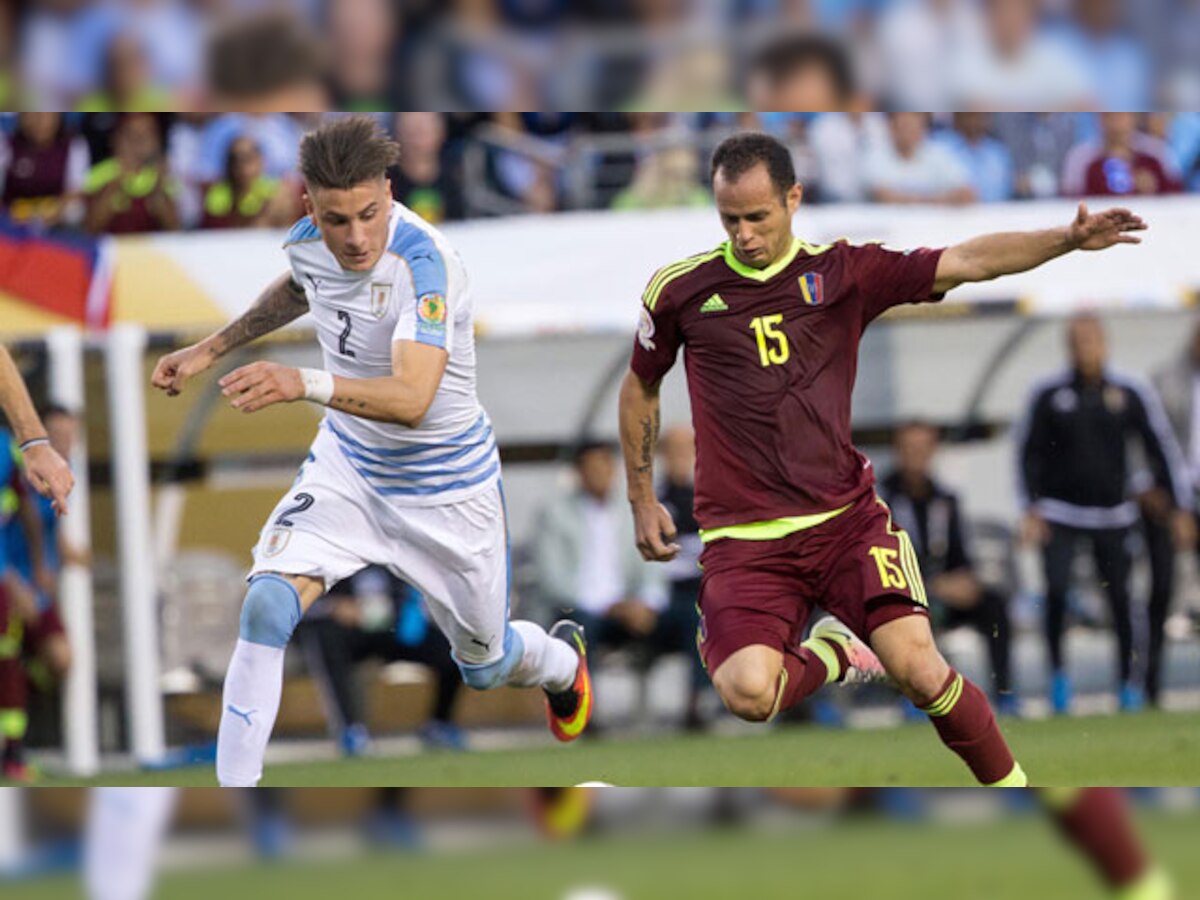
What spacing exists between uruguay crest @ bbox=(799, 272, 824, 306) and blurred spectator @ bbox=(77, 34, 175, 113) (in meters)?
2.97

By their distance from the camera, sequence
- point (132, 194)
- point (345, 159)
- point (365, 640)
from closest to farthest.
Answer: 1. point (345, 159)
2. point (132, 194)
3. point (365, 640)

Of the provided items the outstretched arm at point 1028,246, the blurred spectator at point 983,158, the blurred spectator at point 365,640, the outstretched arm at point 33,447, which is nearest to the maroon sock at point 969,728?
the outstretched arm at point 1028,246

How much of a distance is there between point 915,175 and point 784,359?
2.33 meters

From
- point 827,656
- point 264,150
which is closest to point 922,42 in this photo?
point 827,656

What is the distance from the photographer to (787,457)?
5.75 metres

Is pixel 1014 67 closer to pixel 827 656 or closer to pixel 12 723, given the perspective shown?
pixel 827 656

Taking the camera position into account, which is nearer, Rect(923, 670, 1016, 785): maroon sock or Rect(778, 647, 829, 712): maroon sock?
Rect(923, 670, 1016, 785): maroon sock

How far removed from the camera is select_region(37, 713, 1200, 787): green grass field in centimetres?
611

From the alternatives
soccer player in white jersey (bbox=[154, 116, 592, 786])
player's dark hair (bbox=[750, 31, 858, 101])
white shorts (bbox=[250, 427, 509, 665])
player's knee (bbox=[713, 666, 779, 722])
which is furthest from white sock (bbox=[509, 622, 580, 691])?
player's dark hair (bbox=[750, 31, 858, 101])

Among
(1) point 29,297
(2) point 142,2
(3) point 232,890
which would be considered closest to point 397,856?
(3) point 232,890

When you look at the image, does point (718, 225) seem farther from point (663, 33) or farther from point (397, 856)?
point (397, 856)

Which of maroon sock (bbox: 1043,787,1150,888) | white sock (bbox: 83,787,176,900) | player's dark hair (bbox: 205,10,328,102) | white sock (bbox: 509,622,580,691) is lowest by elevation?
white sock (bbox: 509,622,580,691)

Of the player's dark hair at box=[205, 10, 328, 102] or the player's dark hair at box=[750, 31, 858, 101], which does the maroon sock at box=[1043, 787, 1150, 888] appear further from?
the player's dark hair at box=[205, 10, 328, 102]

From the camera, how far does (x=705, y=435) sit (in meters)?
5.91
